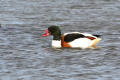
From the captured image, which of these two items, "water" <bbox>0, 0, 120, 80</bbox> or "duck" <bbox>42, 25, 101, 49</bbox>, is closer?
"water" <bbox>0, 0, 120, 80</bbox>

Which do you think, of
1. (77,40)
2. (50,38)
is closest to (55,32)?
(77,40)

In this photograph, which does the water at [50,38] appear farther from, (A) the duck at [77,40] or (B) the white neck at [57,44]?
(A) the duck at [77,40]

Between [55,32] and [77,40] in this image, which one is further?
[55,32]

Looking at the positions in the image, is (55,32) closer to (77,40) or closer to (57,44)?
(57,44)

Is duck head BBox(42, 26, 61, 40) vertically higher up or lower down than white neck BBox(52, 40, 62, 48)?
higher up

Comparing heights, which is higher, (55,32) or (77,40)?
(55,32)

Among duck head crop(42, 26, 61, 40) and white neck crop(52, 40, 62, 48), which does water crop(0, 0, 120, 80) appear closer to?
white neck crop(52, 40, 62, 48)

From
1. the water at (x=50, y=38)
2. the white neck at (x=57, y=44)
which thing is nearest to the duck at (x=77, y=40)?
the white neck at (x=57, y=44)

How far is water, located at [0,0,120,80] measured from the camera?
13.1m

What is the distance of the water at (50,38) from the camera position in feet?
43.1

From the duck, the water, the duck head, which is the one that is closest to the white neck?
the duck

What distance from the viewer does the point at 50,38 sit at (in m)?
19.7

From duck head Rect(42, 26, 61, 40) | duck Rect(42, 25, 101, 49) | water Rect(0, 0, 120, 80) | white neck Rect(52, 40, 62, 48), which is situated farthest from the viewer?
duck head Rect(42, 26, 61, 40)

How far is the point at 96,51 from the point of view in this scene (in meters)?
16.5
